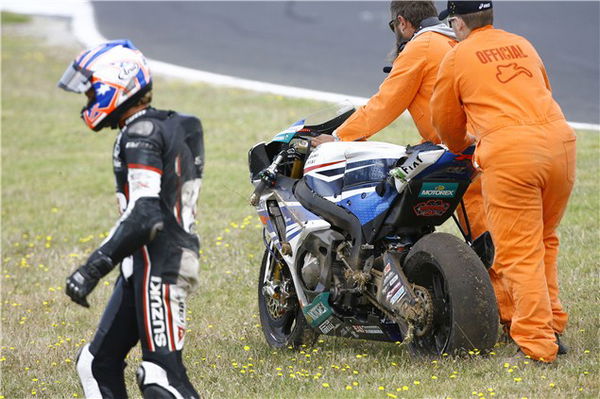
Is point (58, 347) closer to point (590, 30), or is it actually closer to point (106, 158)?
point (106, 158)

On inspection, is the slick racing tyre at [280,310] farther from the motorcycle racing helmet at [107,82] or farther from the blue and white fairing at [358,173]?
the motorcycle racing helmet at [107,82]

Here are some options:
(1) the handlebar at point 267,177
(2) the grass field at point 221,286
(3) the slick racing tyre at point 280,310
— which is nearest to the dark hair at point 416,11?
(1) the handlebar at point 267,177

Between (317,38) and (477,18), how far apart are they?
609 inches

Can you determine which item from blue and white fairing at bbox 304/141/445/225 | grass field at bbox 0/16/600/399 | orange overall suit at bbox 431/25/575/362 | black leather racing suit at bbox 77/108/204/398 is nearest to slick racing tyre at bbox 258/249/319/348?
grass field at bbox 0/16/600/399

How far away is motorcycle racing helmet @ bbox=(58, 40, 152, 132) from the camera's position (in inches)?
191

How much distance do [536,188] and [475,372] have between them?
104cm

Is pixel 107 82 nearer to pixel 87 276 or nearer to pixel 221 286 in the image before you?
pixel 87 276

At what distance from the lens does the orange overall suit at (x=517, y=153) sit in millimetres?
5566

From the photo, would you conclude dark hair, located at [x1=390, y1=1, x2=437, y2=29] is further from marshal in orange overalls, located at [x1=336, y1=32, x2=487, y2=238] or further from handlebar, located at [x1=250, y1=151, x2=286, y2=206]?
handlebar, located at [x1=250, y1=151, x2=286, y2=206]

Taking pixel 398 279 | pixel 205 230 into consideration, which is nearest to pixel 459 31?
pixel 398 279

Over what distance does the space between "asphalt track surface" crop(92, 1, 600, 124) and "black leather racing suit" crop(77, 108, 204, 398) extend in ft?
32.3

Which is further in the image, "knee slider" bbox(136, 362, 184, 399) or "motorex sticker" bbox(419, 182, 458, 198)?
"motorex sticker" bbox(419, 182, 458, 198)

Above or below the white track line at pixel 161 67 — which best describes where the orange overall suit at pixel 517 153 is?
above

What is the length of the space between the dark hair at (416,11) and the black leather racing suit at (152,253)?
215cm
